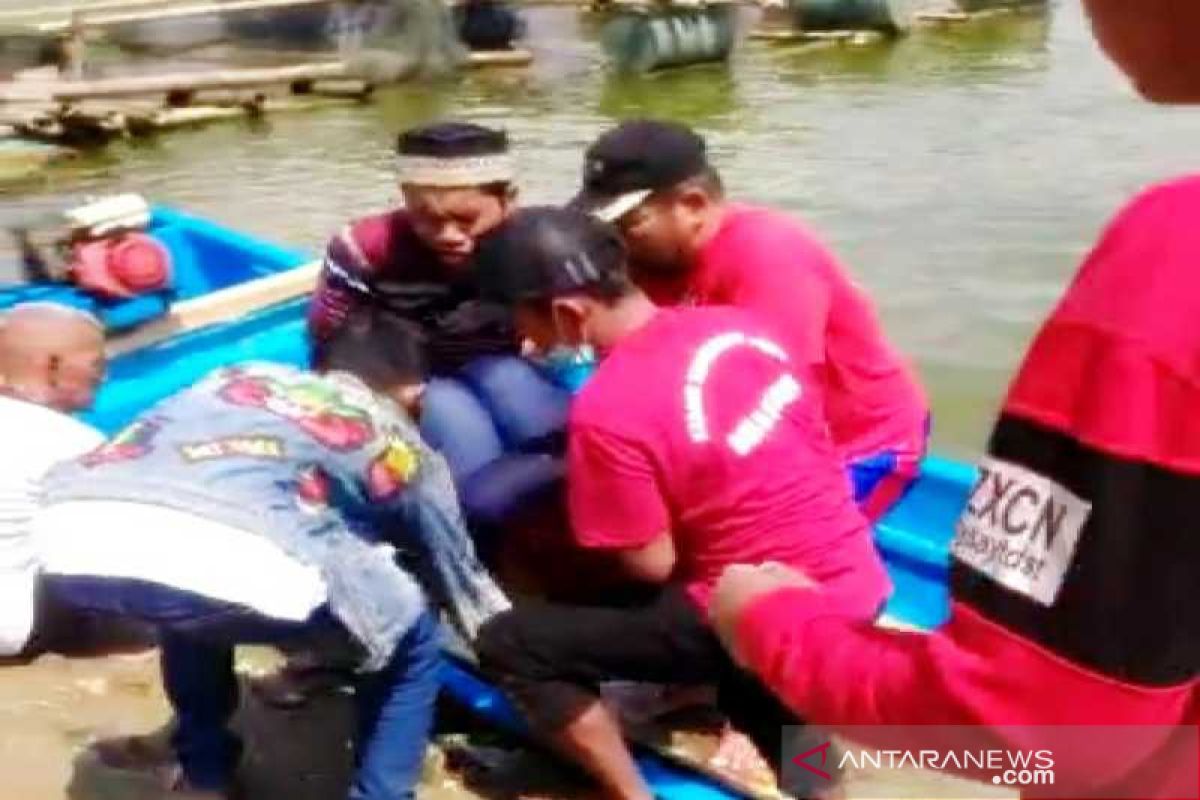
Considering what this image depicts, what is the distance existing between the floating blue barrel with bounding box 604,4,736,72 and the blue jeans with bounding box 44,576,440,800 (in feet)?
46.9

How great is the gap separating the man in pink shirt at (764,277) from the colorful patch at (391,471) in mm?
716

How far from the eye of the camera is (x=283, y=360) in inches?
234

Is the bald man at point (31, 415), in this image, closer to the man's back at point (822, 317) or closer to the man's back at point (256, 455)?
the man's back at point (256, 455)

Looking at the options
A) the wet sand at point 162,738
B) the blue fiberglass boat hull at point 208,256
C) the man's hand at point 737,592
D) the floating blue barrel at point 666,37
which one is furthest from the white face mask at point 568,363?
the floating blue barrel at point 666,37

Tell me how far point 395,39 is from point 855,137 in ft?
15.6

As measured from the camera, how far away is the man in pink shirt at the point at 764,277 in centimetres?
381

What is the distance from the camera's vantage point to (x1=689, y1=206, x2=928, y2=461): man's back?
4004 millimetres

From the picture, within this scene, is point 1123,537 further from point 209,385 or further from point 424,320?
Answer: point 424,320

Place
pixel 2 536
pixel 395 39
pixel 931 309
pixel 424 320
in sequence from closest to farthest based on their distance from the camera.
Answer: pixel 2 536 < pixel 424 320 < pixel 931 309 < pixel 395 39

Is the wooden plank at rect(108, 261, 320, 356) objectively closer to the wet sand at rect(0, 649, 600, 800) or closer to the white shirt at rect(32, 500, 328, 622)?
the wet sand at rect(0, 649, 600, 800)

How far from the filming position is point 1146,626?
3.74 feet

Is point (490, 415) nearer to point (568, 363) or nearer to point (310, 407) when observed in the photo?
point (568, 363)

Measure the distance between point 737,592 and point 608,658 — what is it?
189 centimetres

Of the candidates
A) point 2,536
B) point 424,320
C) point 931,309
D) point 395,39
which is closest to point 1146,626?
point 2,536
